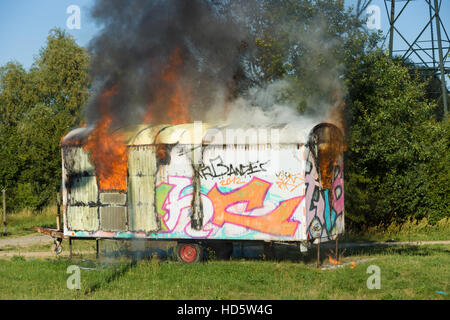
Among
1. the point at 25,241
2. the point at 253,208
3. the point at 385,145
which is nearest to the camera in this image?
the point at 253,208

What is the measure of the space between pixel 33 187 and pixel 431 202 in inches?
783

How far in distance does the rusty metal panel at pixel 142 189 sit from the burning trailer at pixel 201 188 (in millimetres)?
27

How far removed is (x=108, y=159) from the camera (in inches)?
558

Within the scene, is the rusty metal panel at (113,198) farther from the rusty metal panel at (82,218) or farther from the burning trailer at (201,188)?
the rusty metal panel at (82,218)

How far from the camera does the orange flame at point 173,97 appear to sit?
1614 centimetres

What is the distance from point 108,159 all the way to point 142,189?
4.21ft

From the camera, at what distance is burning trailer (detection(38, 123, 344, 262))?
12867mm

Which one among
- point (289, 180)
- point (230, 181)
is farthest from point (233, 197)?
point (289, 180)

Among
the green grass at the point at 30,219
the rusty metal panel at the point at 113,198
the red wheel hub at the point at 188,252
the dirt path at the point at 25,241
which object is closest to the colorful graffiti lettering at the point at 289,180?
the red wheel hub at the point at 188,252

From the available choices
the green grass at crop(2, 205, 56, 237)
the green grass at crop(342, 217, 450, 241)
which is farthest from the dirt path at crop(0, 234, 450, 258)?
the green grass at crop(2, 205, 56, 237)

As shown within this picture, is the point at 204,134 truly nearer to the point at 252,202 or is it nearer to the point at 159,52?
the point at 252,202

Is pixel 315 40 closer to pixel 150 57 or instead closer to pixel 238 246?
pixel 150 57

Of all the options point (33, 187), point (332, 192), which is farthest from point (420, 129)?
point (33, 187)

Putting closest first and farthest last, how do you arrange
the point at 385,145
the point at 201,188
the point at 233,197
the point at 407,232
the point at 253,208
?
the point at 253,208
the point at 233,197
the point at 201,188
the point at 385,145
the point at 407,232
